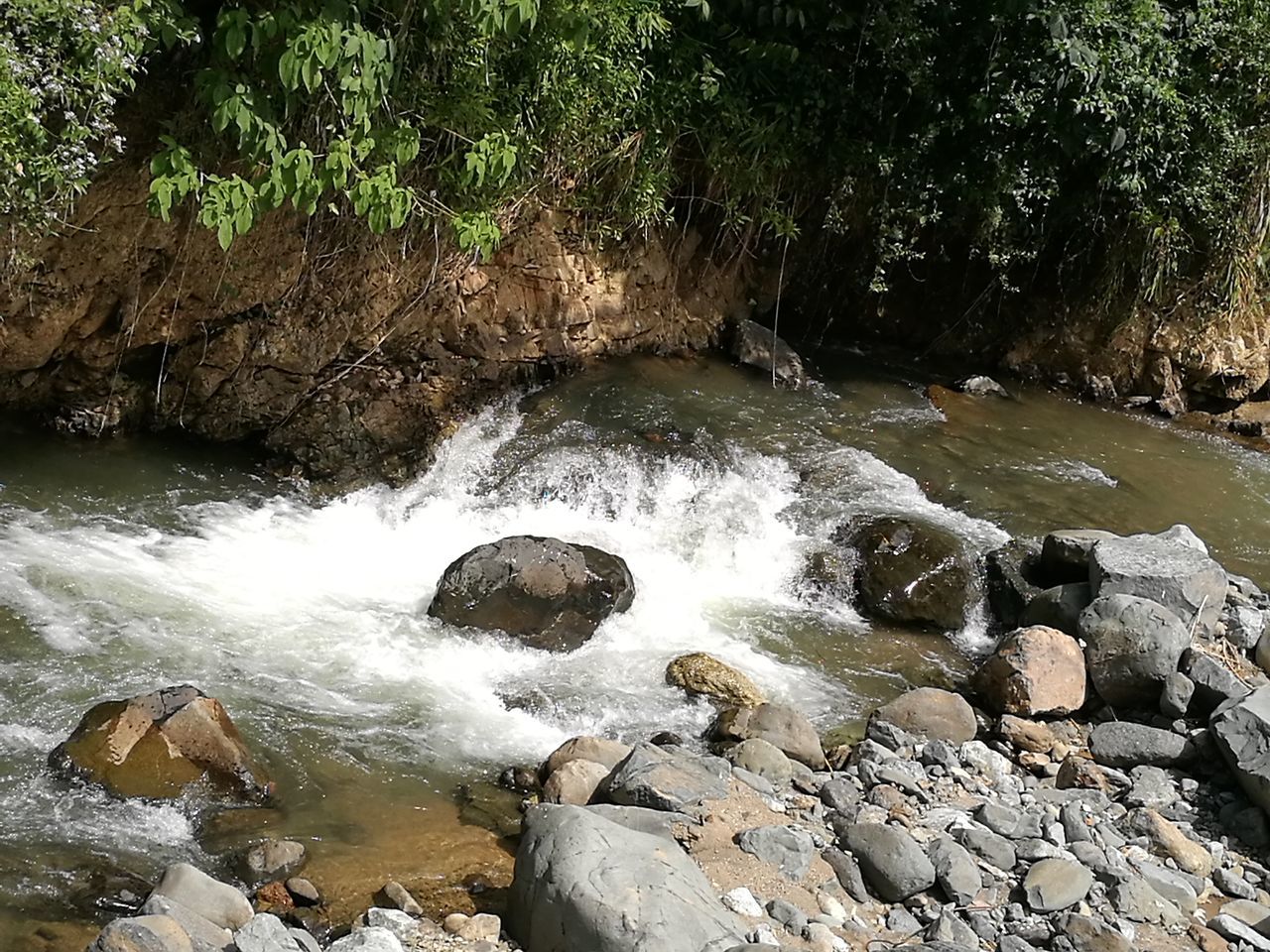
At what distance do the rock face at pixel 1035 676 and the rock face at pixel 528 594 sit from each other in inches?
74.0

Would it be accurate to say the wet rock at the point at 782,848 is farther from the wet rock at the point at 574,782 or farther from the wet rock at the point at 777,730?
the wet rock at the point at 777,730

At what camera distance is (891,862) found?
4.12 m

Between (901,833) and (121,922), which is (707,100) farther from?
(121,922)

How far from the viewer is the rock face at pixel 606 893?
3375 millimetres

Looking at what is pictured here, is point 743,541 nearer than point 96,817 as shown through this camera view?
No

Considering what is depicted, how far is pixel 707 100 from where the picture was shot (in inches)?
309

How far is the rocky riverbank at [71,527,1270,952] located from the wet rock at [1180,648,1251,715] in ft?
0.04

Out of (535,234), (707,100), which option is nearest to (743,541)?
(535,234)

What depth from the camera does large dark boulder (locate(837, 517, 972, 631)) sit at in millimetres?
6434

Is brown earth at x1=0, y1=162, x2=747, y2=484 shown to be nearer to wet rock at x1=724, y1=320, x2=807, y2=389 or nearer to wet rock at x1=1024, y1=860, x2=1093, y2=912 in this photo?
wet rock at x1=724, y1=320, x2=807, y2=389

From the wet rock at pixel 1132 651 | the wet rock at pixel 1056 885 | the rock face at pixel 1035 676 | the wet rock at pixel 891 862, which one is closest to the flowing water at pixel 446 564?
the rock face at pixel 1035 676

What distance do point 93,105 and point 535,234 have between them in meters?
3.23

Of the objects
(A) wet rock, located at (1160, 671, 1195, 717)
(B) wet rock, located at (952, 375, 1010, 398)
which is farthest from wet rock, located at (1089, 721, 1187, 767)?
(B) wet rock, located at (952, 375, 1010, 398)

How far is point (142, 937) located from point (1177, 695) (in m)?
4.33
